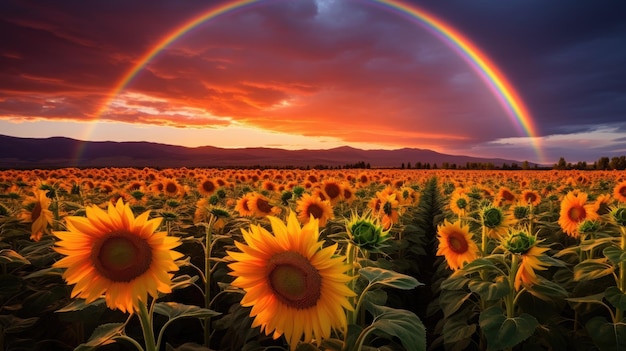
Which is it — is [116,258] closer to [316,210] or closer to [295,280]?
[295,280]

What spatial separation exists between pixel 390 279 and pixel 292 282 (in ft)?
2.04

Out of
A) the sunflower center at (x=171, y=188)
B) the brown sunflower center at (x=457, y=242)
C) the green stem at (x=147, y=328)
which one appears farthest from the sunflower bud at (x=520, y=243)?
the sunflower center at (x=171, y=188)

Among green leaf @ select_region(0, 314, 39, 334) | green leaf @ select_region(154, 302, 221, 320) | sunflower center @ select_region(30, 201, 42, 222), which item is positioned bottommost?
green leaf @ select_region(0, 314, 39, 334)

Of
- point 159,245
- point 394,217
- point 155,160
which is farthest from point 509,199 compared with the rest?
point 155,160

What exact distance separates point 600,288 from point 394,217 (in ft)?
10.2

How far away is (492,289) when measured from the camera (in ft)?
12.1

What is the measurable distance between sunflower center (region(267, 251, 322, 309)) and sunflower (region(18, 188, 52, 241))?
11.4ft

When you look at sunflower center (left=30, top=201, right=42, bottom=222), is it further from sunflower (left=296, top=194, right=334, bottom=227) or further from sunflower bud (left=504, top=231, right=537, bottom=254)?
sunflower bud (left=504, top=231, right=537, bottom=254)

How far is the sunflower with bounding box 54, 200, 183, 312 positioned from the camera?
7.52 feet

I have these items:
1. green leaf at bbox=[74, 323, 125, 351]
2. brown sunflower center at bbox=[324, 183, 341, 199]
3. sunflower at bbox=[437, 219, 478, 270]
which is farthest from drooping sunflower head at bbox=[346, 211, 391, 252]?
brown sunflower center at bbox=[324, 183, 341, 199]

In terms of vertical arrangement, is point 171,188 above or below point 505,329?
above

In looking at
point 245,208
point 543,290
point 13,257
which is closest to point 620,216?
point 543,290

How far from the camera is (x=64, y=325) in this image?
4836 millimetres

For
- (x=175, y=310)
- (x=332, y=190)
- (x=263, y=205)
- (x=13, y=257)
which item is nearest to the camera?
(x=175, y=310)
